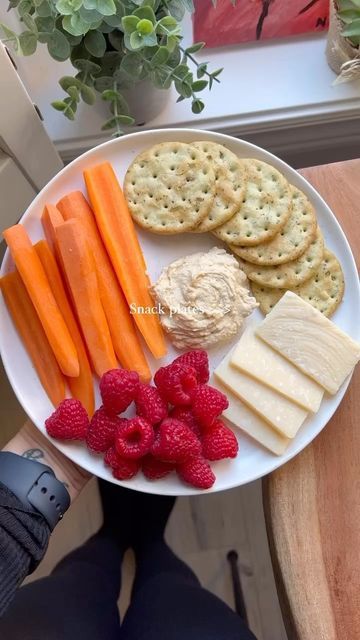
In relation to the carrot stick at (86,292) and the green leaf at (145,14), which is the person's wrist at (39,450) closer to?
the carrot stick at (86,292)

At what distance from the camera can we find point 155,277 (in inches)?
34.5

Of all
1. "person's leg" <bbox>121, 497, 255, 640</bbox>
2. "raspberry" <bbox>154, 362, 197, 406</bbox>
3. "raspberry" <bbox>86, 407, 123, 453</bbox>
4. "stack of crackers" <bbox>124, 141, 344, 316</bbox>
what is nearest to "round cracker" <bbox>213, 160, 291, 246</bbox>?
"stack of crackers" <bbox>124, 141, 344, 316</bbox>

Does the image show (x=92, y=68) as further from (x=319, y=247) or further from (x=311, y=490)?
(x=311, y=490)

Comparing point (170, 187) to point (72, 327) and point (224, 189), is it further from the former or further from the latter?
point (72, 327)

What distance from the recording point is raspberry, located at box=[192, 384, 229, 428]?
30.6 inches

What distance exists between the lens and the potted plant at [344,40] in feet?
2.93

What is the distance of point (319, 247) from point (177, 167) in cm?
25

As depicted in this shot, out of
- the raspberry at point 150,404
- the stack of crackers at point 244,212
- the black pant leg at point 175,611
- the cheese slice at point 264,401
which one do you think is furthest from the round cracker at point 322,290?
the black pant leg at point 175,611

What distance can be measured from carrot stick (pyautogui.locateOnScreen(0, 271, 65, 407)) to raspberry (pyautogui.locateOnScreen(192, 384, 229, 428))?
0.21 meters

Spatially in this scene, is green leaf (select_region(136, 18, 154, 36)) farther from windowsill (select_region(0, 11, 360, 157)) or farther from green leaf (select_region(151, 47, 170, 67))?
windowsill (select_region(0, 11, 360, 157))

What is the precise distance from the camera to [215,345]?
2.84ft

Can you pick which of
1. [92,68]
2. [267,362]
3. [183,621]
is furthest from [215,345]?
[183,621]

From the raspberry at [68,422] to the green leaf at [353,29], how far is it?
0.72 m

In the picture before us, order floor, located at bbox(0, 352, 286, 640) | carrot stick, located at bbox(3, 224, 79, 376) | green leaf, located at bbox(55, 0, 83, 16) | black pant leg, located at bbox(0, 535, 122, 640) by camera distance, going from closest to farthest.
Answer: green leaf, located at bbox(55, 0, 83, 16) < carrot stick, located at bbox(3, 224, 79, 376) < black pant leg, located at bbox(0, 535, 122, 640) < floor, located at bbox(0, 352, 286, 640)
